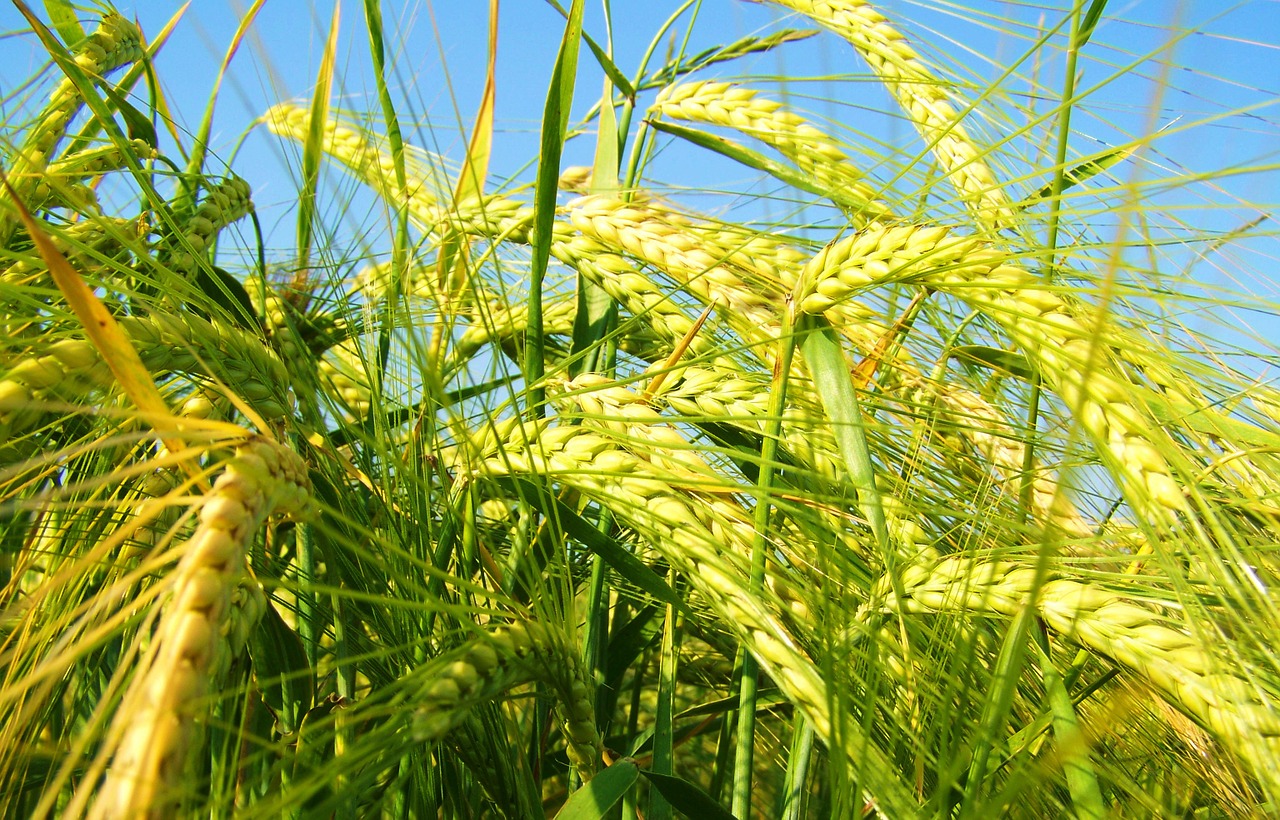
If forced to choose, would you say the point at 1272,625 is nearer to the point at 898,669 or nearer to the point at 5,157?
the point at 898,669

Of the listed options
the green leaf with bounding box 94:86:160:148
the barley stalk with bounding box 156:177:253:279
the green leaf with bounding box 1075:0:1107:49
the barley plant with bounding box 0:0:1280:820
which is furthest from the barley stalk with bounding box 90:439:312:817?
the green leaf with bounding box 1075:0:1107:49

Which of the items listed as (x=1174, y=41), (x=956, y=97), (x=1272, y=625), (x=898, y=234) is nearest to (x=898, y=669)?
(x=1272, y=625)

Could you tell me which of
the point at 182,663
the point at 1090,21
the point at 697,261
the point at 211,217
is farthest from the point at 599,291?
the point at 182,663

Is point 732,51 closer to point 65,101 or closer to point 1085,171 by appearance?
point 1085,171

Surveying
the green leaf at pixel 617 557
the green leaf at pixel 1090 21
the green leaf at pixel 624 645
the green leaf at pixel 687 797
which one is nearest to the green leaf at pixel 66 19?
the green leaf at pixel 617 557

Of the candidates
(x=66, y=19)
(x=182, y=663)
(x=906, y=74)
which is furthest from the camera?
(x=906, y=74)

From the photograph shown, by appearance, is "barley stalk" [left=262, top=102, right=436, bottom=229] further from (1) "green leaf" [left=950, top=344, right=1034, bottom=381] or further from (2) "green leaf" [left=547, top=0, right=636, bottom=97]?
(1) "green leaf" [left=950, top=344, right=1034, bottom=381]

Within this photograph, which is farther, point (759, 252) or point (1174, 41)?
point (759, 252)
